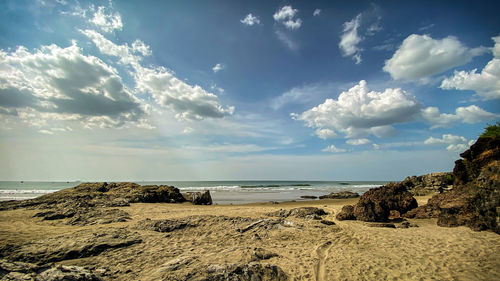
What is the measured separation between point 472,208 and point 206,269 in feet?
40.4

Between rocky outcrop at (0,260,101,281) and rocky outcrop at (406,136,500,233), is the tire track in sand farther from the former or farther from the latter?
rocky outcrop at (406,136,500,233)

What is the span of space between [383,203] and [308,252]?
26.2 feet

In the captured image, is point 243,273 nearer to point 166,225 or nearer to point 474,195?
point 166,225

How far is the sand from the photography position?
17.4 ft

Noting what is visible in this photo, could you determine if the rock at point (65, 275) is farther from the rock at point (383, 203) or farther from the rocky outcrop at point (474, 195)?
the rocky outcrop at point (474, 195)

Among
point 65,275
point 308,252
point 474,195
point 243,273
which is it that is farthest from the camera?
point 474,195

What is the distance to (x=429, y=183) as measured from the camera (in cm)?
2845

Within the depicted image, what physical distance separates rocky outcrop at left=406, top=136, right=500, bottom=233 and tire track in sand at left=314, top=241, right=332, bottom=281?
6.60m

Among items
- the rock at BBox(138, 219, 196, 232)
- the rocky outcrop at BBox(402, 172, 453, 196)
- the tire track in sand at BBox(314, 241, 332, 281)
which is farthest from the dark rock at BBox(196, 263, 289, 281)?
the rocky outcrop at BBox(402, 172, 453, 196)

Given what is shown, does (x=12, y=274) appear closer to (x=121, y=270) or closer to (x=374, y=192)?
(x=121, y=270)

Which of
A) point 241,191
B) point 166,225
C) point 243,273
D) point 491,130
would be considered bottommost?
point 241,191

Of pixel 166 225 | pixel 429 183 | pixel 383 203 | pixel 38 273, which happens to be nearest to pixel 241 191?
pixel 429 183

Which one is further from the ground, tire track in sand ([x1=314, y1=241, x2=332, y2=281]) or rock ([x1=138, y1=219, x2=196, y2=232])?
rock ([x1=138, y1=219, x2=196, y2=232])

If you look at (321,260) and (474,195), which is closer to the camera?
(321,260)
